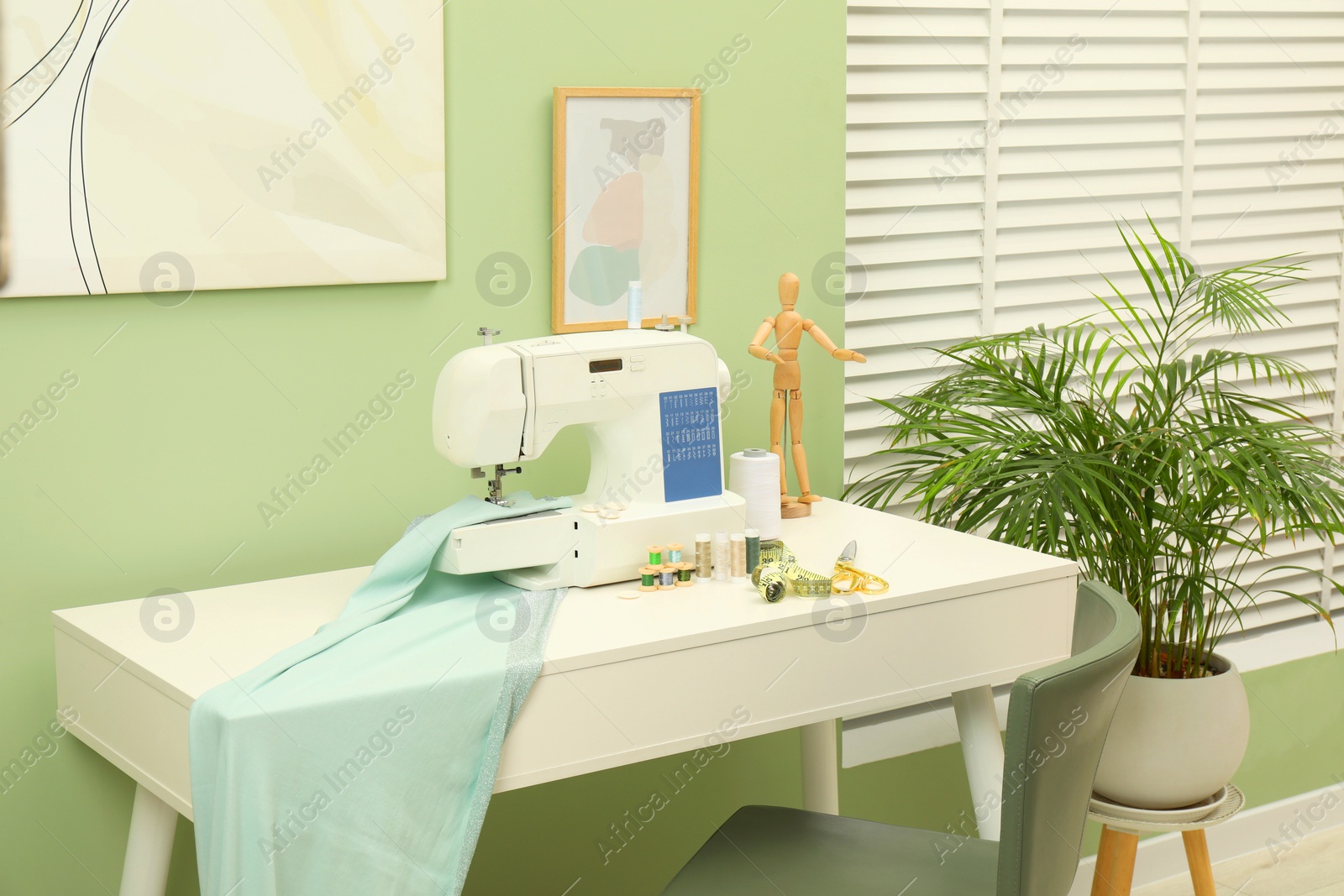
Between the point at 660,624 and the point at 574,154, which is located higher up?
the point at 574,154

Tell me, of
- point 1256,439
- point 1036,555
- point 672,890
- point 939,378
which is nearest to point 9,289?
point 672,890

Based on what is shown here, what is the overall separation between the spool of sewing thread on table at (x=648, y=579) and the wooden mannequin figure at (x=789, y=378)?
40 centimetres

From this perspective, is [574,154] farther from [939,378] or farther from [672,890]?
[672,890]

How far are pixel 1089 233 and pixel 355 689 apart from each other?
190cm

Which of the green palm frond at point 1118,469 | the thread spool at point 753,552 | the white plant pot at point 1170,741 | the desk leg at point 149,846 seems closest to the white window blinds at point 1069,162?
the green palm frond at point 1118,469

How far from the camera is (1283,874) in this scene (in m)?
2.79

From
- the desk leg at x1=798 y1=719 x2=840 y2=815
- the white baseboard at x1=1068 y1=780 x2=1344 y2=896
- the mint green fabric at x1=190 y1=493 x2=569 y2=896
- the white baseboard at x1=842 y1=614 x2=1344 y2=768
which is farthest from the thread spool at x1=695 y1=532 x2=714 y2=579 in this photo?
the white baseboard at x1=1068 y1=780 x2=1344 y2=896

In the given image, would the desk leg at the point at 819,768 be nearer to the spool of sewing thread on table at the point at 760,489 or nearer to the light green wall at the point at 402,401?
the light green wall at the point at 402,401

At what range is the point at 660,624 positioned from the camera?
1.54 metres

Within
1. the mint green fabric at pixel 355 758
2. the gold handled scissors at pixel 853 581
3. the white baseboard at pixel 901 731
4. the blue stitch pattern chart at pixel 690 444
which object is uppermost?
the blue stitch pattern chart at pixel 690 444

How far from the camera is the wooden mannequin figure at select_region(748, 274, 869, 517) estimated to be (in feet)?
6.62

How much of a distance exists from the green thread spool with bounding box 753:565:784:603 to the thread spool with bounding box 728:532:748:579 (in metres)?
0.08

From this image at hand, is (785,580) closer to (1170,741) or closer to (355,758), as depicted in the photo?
(355,758)

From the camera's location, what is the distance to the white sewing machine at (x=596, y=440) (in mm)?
1579
